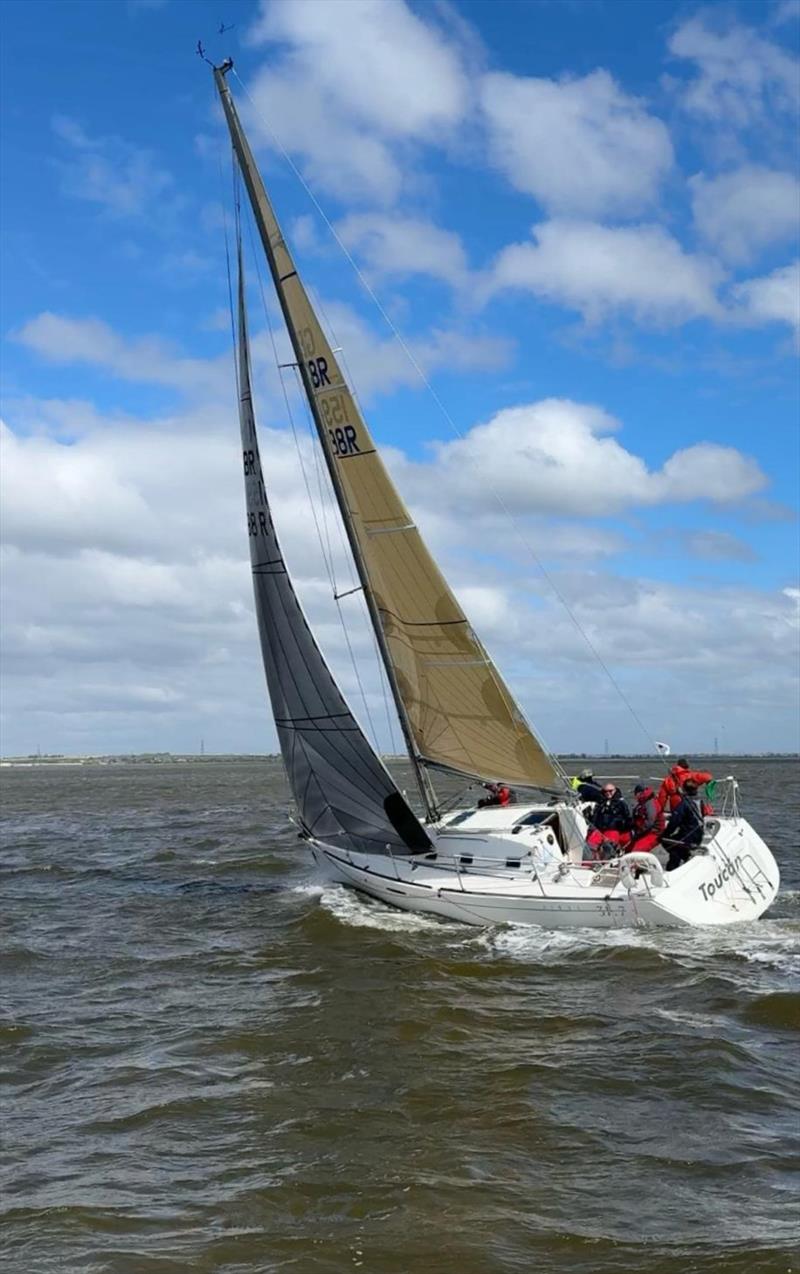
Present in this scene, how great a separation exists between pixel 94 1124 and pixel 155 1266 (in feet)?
9.48

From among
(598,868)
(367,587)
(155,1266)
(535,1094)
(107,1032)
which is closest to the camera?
(155,1266)

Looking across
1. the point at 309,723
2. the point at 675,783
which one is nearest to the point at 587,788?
the point at 675,783

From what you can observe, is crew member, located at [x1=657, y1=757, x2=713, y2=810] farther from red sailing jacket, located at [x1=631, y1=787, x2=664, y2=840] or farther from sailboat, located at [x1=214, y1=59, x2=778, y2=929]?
sailboat, located at [x1=214, y1=59, x2=778, y2=929]

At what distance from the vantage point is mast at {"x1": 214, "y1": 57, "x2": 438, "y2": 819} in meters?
18.8

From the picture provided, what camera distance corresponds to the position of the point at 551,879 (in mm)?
16891

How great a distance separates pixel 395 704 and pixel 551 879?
4.16 metres

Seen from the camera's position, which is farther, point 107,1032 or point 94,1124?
point 107,1032

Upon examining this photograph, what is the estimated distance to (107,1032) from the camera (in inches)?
488

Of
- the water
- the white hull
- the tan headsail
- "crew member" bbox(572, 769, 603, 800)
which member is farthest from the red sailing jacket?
the water

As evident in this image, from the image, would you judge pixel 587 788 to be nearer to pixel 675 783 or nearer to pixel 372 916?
pixel 675 783

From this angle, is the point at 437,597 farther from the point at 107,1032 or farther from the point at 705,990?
the point at 107,1032

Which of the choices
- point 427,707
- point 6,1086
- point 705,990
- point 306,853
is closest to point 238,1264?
point 6,1086

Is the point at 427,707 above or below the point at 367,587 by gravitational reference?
below

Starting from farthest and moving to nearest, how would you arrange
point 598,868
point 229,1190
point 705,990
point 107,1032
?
point 598,868
point 705,990
point 107,1032
point 229,1190
